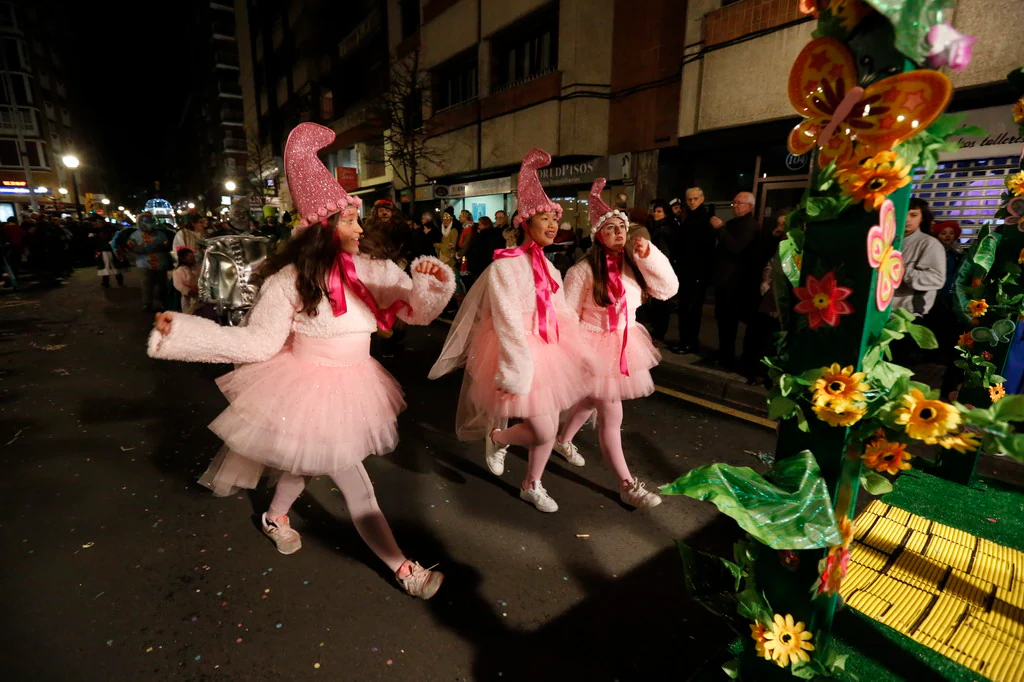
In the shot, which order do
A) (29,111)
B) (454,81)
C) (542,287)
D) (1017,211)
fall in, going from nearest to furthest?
(1017,211)
(542,287)
(454,81)
(29,111)

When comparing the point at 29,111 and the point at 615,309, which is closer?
the point at 615,309

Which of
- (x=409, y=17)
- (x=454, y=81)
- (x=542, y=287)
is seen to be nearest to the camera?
(x=542, y=287)

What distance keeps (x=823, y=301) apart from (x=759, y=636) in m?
1.09

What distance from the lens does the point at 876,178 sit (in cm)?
131

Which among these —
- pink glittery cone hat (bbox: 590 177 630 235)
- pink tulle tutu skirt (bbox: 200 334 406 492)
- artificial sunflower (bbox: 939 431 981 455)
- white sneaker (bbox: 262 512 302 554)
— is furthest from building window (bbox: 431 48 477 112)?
artificial sunflower (bbox: 939 431 981 455)

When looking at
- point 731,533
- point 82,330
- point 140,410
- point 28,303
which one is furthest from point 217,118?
point 731,533

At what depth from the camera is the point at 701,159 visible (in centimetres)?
1120

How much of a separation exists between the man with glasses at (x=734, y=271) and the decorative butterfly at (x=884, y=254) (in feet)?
16.8

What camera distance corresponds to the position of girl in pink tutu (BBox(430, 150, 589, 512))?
3049 millimetres

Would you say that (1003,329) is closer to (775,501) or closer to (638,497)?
(638,497)

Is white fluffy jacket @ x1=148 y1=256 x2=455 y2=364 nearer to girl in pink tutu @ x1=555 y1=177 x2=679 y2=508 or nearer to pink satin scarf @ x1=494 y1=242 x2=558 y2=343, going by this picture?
pink satin scarf @ x1=494 y1=242 x2=558 y2=343

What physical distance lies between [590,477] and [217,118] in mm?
72662

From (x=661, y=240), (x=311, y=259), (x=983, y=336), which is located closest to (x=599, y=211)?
(x=311, y=259)

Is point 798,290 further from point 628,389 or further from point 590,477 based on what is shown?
point 590,477
